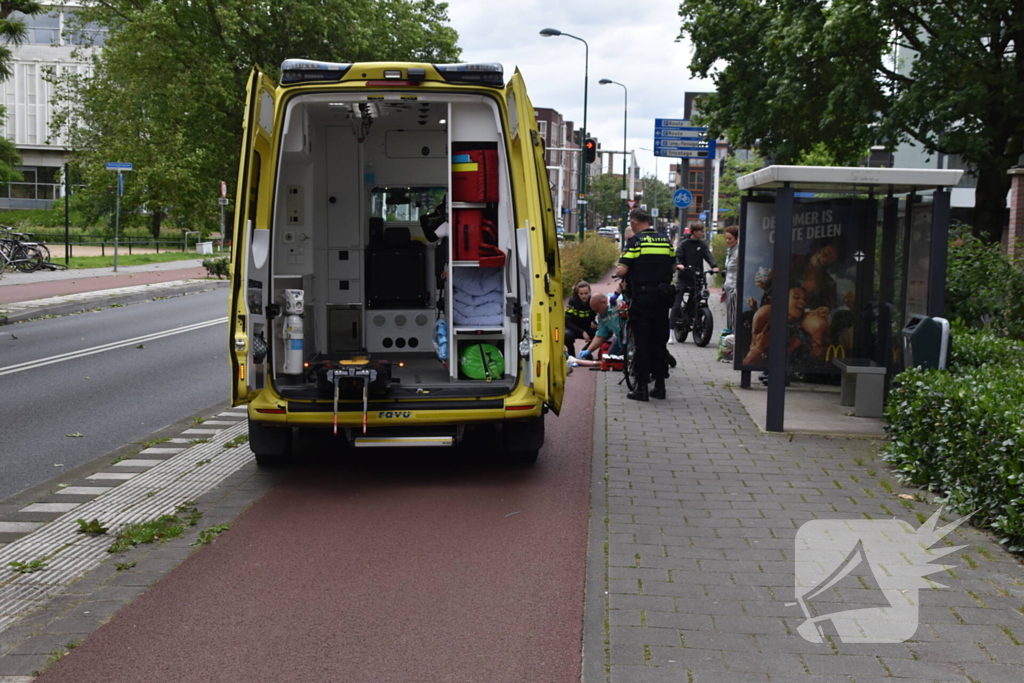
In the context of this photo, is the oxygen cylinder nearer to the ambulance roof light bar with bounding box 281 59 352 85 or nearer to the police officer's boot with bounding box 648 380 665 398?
the ambulance roof light bar with bounding box 281 59 352 85

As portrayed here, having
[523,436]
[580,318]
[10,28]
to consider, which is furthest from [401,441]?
[10,28]

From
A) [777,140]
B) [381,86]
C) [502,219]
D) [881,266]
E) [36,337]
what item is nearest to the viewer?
[381,86]

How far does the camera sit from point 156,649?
433 cm

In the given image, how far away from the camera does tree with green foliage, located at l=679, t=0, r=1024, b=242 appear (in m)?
15.6

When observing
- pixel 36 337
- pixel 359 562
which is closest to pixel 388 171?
pixel 359 562

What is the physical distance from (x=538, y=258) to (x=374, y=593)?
112 inches

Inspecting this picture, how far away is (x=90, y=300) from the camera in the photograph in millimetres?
22125

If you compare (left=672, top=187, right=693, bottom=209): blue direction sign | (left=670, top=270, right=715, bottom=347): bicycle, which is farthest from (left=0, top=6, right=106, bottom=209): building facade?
(left=670, top=270, right=715, bottom=347): bicycle

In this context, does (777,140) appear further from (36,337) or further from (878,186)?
(36,337)

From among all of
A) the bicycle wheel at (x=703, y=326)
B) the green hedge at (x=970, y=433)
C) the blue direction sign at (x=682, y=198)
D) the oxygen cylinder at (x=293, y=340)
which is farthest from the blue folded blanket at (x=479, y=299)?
the blue direction sign at (x=682, y=198)

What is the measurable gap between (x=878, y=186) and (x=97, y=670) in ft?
25.8

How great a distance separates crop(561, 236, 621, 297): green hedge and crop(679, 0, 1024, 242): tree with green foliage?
5.91 m

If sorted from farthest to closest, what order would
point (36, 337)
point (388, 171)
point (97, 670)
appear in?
point (36, 337) < point (388, 171) < point (97, 670)

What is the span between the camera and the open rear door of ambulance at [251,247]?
6.80 m
